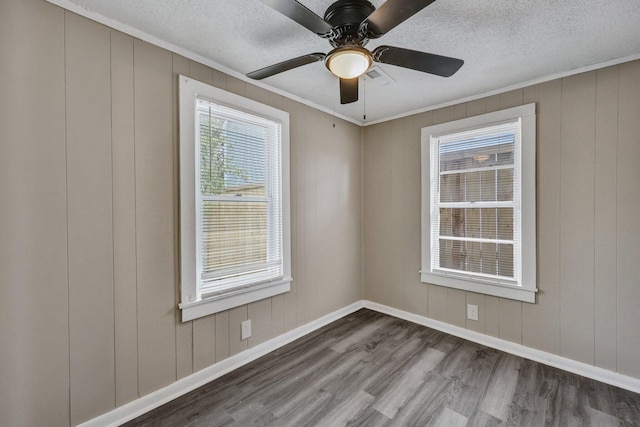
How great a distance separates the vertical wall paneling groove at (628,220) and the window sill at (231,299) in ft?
8.71

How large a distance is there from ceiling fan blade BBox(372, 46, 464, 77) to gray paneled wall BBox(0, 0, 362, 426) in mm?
1356

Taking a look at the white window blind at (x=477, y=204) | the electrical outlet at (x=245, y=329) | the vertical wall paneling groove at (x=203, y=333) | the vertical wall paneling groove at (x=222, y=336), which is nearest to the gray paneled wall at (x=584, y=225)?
the white window blind at (x=477, y=204)

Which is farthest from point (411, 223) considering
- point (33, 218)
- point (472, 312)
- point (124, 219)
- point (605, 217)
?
point (33, 218)

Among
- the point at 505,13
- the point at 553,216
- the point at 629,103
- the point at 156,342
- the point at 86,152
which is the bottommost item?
the point at 156,342

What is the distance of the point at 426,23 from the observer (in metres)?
1.73

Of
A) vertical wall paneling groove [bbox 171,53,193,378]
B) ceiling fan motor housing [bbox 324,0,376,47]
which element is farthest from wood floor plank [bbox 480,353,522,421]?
ceiling fan motor housing [bbox 324,0,376,47]

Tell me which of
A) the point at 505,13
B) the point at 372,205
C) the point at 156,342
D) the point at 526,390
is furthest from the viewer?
the point at 372,205

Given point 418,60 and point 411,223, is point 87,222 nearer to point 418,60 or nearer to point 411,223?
point 418,60

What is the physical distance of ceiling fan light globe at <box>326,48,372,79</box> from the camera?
4.74 feet

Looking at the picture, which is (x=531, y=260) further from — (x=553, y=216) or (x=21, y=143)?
(x=21, y=143)

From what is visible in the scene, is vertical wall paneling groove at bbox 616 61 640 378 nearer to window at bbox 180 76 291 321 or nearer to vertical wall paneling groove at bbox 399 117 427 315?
vertical wall paneling groove at bbox 399 117 427 315

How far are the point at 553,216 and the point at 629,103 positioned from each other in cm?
94

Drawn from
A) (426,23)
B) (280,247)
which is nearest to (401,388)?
(280,247)

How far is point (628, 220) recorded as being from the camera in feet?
6.91
